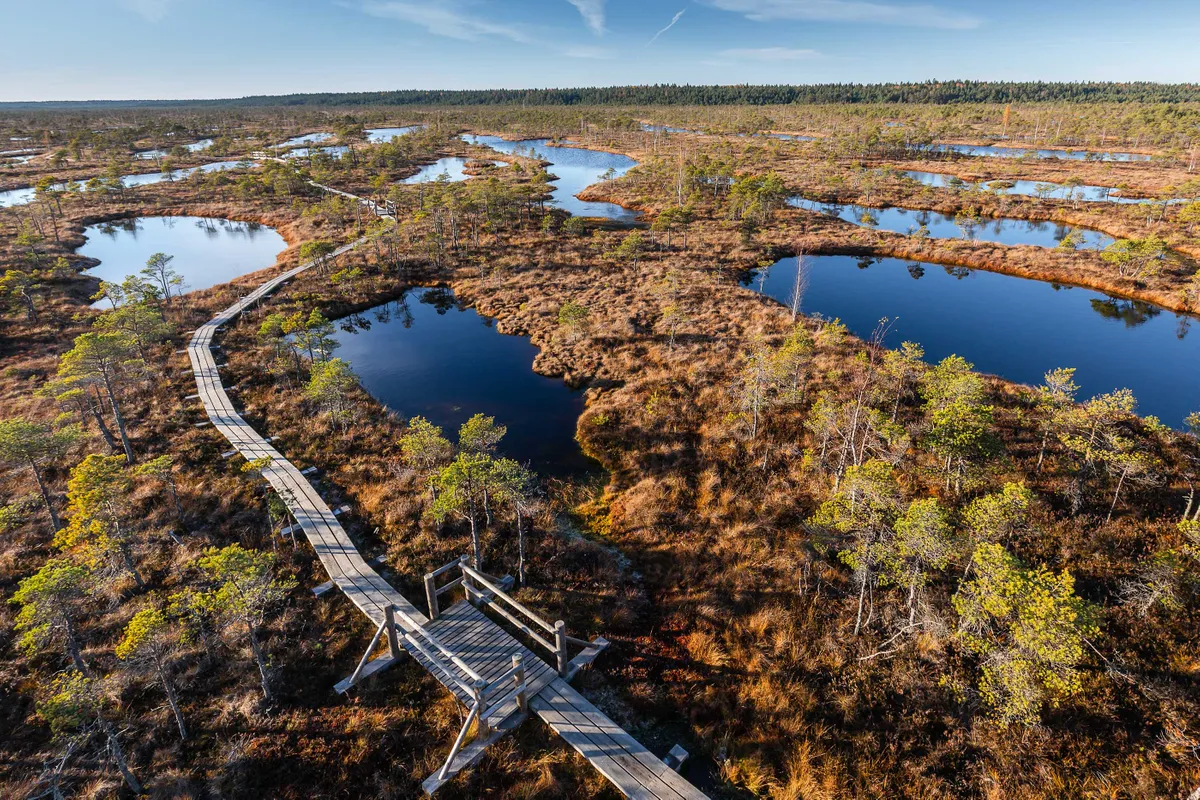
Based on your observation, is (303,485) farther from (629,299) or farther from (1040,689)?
(629,299)

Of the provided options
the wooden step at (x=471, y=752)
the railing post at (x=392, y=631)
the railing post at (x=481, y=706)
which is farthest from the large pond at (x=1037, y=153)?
the railing post at (x=392, y=631)

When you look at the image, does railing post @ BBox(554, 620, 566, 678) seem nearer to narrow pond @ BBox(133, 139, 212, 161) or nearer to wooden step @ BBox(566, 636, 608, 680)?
wooden step @ BBox(566, 636, 608, 680)

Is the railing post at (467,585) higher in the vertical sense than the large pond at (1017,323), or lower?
lower

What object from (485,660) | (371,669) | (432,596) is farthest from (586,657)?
(371,669)

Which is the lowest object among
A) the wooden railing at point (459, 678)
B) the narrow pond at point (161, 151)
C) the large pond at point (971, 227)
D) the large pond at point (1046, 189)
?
the wooden railing at point (459, 678)

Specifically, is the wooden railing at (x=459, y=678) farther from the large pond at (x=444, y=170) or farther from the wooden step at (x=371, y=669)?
the large pond at (x=444, y=170)

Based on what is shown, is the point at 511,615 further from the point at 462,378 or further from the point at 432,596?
the point at 462,378

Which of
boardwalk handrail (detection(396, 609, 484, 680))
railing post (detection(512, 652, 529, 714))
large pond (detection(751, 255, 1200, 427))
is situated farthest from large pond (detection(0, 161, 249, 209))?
large pond (detection(751, 255, 1200, 427))
